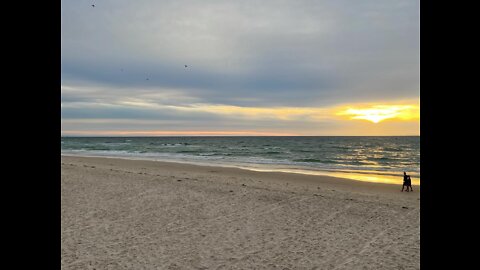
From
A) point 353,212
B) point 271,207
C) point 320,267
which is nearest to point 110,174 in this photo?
point 271,207

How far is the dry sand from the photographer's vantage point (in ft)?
24.1

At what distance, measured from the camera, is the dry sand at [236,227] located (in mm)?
7359

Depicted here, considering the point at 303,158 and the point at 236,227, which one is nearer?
the point at 236,227

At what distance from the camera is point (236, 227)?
32.1 ft

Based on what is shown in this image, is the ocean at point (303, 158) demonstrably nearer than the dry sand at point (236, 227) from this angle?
No

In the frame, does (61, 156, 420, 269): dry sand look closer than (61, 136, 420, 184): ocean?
Yes
